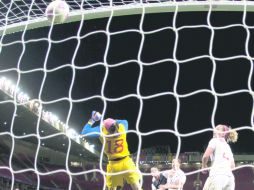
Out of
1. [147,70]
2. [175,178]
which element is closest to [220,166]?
[175,178]

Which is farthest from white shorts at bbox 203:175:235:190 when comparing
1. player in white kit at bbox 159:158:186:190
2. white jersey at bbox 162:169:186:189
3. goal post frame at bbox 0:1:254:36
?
white jersey at bbox 162:169:186:189

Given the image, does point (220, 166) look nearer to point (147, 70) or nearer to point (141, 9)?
point (141, 9)

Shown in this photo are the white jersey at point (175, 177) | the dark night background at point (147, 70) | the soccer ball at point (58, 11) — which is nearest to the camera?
the soccer ball at point (58, 11)

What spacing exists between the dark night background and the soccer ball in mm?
3848

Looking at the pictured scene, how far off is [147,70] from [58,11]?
1087cm

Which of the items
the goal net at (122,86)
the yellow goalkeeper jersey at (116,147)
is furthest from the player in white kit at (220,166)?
the goal net at (122,86)

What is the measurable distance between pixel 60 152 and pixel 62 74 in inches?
229

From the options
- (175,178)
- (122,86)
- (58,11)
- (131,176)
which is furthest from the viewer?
(122,86)

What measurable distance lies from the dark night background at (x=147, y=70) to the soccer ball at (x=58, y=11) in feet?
Answer: 12.6

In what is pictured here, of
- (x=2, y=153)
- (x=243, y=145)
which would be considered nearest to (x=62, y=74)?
(x=2, y=153)

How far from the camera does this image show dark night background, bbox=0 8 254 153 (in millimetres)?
9343

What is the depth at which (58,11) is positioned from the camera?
311 cm

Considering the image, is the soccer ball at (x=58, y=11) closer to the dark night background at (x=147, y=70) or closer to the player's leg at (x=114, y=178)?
the player's leg at (x=114, y=178)

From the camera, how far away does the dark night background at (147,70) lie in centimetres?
934
